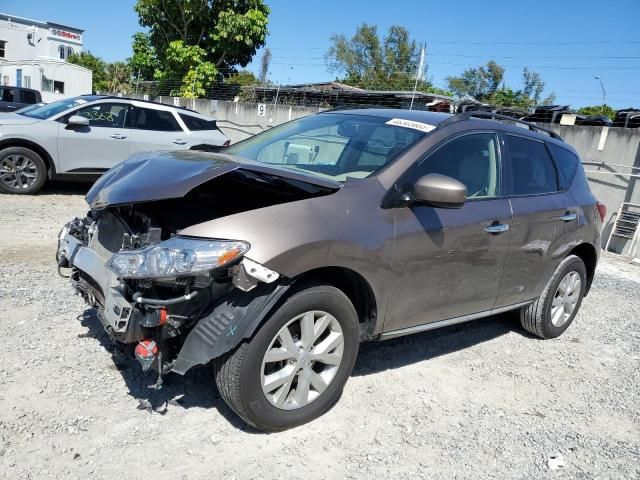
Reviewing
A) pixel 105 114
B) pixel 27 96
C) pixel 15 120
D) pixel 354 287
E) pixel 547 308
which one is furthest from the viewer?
pixel 27 96

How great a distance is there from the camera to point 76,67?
34.5 m

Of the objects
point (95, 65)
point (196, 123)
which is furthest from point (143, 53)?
point (95, 65)

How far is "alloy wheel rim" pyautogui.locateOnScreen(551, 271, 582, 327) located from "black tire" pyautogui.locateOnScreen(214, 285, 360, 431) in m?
2.54

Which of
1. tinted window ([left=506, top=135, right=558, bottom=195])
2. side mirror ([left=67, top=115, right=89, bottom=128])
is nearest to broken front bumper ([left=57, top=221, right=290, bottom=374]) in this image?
tinted window ([left=506, top=135, right=558, bottom=195])

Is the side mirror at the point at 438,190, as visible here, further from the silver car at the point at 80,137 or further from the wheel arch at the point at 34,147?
the wheel arch at the point at 34,147

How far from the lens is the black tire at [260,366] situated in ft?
9.07

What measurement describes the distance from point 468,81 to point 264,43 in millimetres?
35786

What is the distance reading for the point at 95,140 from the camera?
8820 mm

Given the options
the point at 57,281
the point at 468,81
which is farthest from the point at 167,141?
the point at 468,81

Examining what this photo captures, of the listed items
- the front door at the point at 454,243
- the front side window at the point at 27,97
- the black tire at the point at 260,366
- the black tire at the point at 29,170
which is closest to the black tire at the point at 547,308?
the front door at the point at 454,243

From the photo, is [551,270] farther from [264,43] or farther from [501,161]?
[264,43]

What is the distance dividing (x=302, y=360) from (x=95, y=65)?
57986 mm

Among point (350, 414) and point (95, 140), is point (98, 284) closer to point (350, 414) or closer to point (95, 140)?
point (350, 414)

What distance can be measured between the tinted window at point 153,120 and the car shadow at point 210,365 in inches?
227
